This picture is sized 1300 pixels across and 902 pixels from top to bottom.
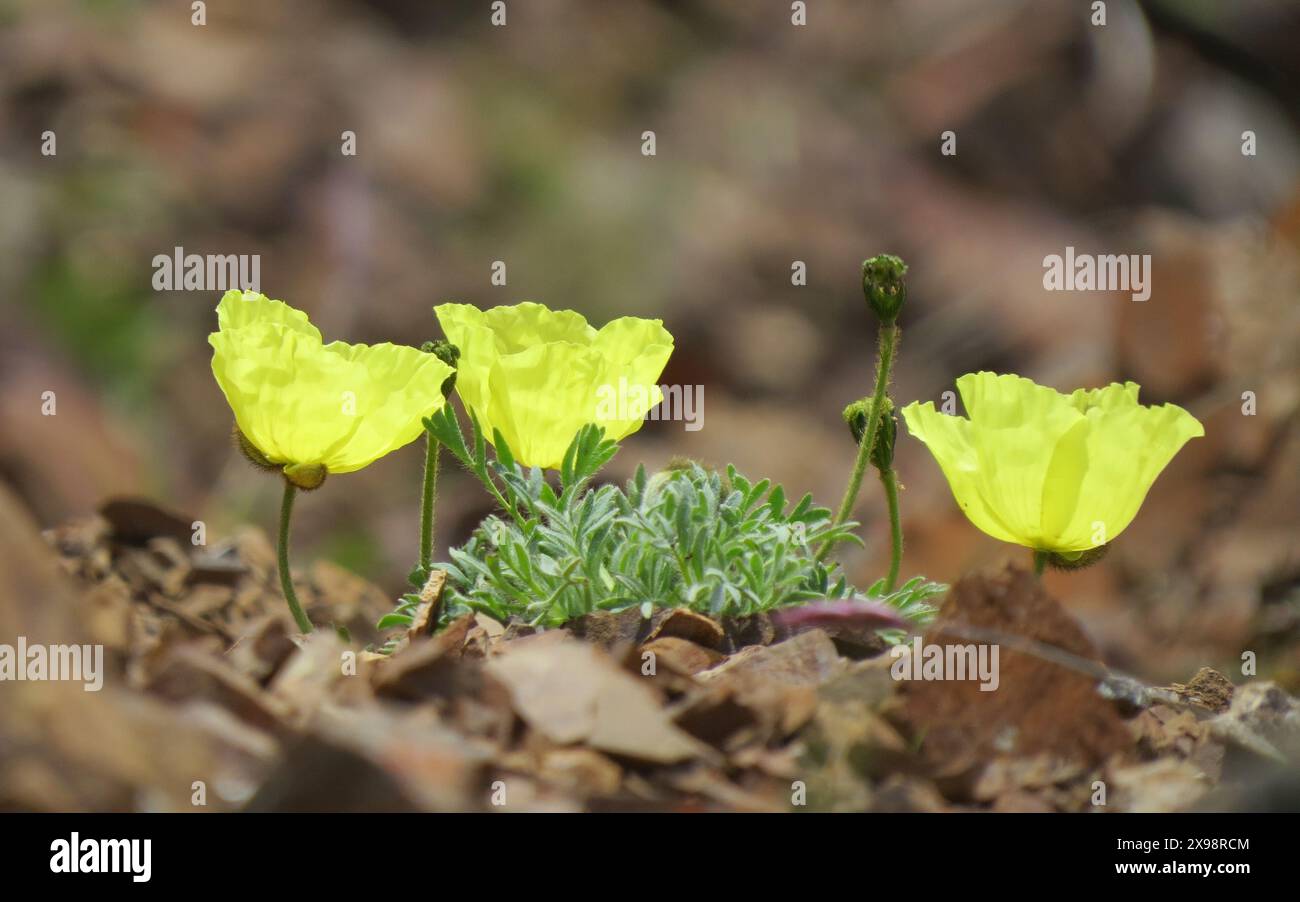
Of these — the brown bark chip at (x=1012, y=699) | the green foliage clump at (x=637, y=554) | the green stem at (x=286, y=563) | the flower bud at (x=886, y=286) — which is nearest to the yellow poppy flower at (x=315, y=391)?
the green stem at (x=286, y=563)

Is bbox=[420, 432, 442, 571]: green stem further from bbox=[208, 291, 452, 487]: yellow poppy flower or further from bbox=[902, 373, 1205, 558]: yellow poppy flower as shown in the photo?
bbox=[902, 373, 1205, 558]: yellow poppy flower

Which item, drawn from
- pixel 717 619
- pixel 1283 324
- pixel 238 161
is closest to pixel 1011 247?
pixel 1283 324

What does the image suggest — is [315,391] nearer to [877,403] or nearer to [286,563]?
[286,563]

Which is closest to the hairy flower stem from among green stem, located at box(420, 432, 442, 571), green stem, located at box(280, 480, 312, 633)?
green stem, located at box(420, 432, 442, 571)

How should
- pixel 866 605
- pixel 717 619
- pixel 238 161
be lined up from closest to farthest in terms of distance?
pixel 866 605 < pixel 717 619 < pixel 238 161

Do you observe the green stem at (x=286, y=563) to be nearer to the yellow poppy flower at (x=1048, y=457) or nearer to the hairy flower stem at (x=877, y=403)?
the hairy flower stem at (x=877, y=403)
